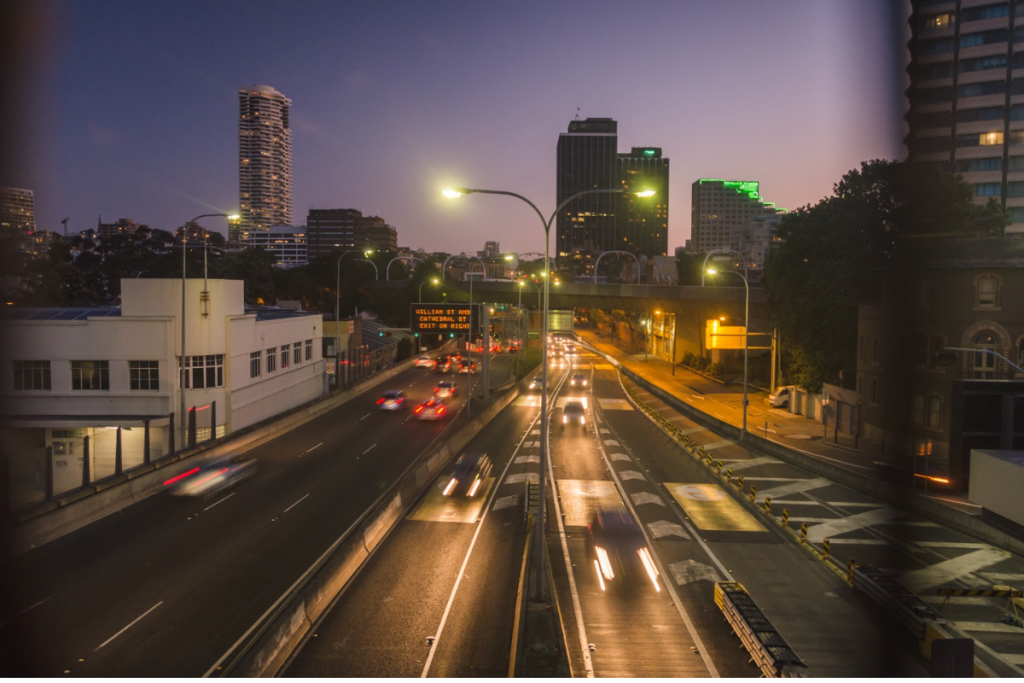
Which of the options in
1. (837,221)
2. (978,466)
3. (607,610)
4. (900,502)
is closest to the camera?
(900,502)

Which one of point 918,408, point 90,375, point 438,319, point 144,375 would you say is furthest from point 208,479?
point 918,408

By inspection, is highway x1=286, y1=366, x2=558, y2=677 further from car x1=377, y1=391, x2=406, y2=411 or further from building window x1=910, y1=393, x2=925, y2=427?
car x1=377, y1=391, x2=406, y2=411

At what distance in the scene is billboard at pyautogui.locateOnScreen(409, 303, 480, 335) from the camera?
41562 mm

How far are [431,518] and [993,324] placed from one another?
23.8 metres

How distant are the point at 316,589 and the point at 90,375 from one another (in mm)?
20976

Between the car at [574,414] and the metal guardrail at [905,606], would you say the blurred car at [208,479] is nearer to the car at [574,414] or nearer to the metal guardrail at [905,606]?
the metal guardrail at [905,606]

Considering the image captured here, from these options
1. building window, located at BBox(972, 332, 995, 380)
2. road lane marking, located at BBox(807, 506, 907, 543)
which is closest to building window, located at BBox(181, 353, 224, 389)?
road lane marking, located at BBox(807, 506, 907, 543)

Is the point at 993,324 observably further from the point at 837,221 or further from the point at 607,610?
the point at 607,610

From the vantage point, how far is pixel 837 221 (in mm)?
37312

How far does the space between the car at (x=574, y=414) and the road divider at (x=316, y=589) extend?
16.1m

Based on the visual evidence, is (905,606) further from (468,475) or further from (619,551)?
(468,475)

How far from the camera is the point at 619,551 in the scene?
17203 millimetres

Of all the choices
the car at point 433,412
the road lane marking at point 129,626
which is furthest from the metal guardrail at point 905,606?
the car at point 433,412

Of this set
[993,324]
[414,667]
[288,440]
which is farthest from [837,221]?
[414,667]
